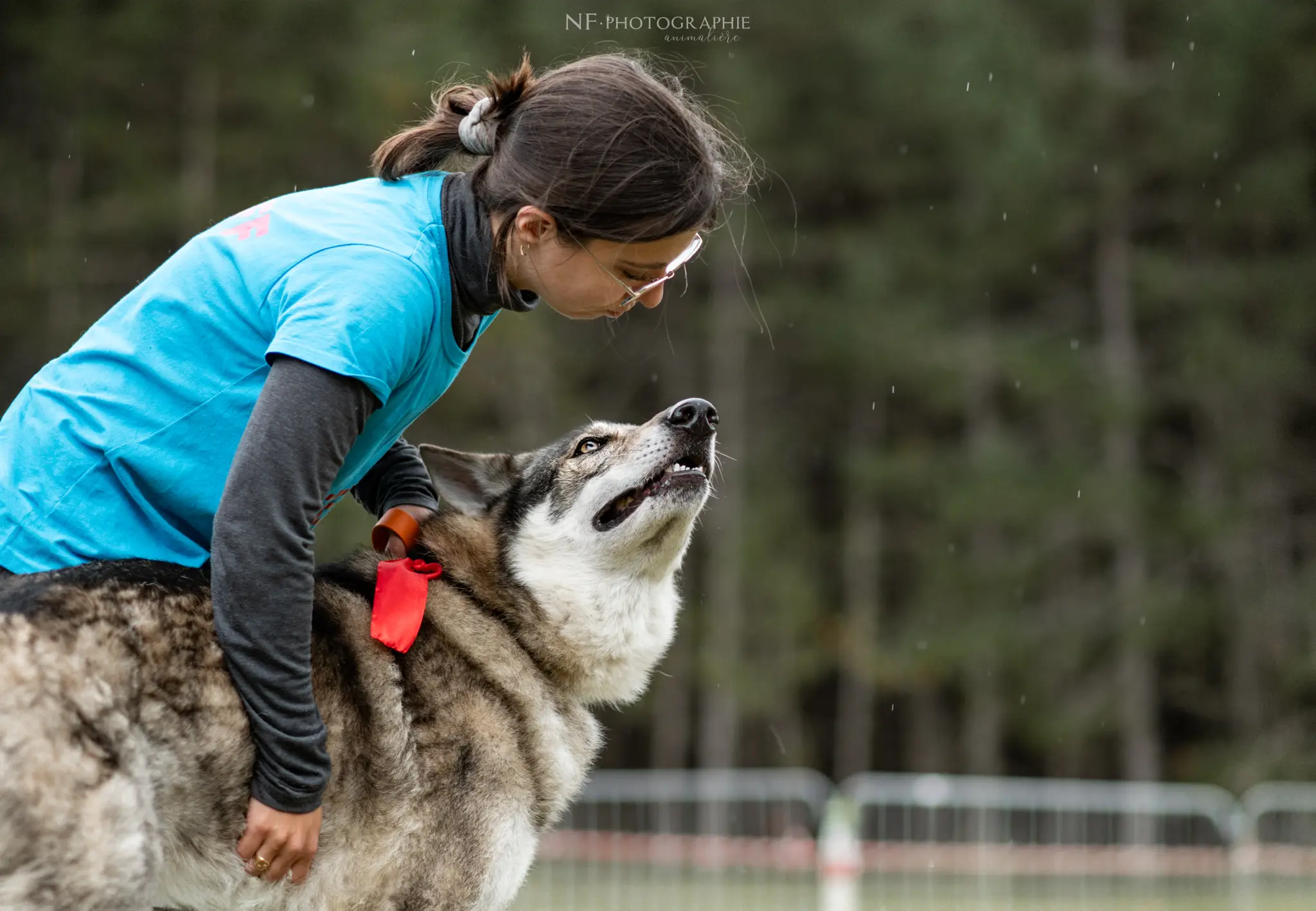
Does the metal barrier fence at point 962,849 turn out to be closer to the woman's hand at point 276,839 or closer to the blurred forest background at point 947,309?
the blurred forest background at point 947,309

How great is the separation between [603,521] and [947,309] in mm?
19803

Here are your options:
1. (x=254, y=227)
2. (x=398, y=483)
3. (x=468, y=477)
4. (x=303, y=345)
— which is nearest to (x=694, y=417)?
(x=468, y=477)

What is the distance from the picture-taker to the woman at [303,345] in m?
2.40

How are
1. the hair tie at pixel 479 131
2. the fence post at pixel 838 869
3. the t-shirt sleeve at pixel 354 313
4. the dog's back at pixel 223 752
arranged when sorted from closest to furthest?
the dog's back at pixel 223 752, the t-shirt sleeve at pixel 354 313, the hair tie at pixel 479 131, the fence post at pixel 838 869

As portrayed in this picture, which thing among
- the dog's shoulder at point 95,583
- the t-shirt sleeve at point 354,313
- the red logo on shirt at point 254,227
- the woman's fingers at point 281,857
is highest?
the red logo on shirt at point 254,227

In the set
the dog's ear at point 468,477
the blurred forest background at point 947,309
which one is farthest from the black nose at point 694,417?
the blurred forest background at point 947,309

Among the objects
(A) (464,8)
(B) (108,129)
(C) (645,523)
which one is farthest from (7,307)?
(C) (645,523)

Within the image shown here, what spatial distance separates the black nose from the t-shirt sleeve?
1.35 m

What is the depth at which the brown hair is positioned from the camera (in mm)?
2750

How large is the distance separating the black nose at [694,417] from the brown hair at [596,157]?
955 millimetres

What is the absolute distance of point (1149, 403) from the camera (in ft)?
73.3

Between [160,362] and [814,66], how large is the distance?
21444 mm

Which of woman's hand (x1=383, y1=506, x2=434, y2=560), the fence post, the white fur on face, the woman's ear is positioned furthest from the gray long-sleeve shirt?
the fence post

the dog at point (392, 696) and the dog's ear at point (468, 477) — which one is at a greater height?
the dog's ear at point (468, 477)
